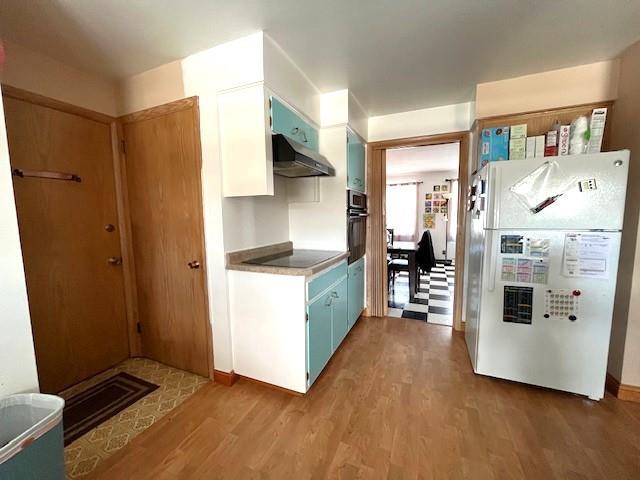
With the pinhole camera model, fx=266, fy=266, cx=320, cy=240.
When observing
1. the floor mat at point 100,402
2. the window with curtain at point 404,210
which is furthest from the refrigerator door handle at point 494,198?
the window with curtain at point 404,210

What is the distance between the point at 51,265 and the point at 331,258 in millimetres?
1928

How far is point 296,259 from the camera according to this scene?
82.0 inches

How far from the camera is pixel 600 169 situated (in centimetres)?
157

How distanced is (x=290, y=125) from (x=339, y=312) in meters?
1.54

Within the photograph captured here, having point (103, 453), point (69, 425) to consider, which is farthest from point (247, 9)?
point (69, 425)

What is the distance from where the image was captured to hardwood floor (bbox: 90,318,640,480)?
1285 millimetres

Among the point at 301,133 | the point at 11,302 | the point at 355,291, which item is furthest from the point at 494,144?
the point at 11,302

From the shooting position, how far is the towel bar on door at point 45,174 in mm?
1638

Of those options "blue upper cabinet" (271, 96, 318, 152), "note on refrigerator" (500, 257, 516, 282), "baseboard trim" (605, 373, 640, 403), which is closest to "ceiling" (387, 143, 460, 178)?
"blue upper cabinet" (271, 96, 318, 152)

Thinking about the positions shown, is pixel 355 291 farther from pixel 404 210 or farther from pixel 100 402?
pixel 404 210

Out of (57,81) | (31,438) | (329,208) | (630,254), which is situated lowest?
(31,438)

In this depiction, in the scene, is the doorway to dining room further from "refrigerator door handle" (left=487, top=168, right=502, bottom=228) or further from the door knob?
the door knob

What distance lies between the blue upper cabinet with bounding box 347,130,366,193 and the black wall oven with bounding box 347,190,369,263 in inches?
3.4

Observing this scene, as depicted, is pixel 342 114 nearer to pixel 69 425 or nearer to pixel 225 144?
pixel 225 144
